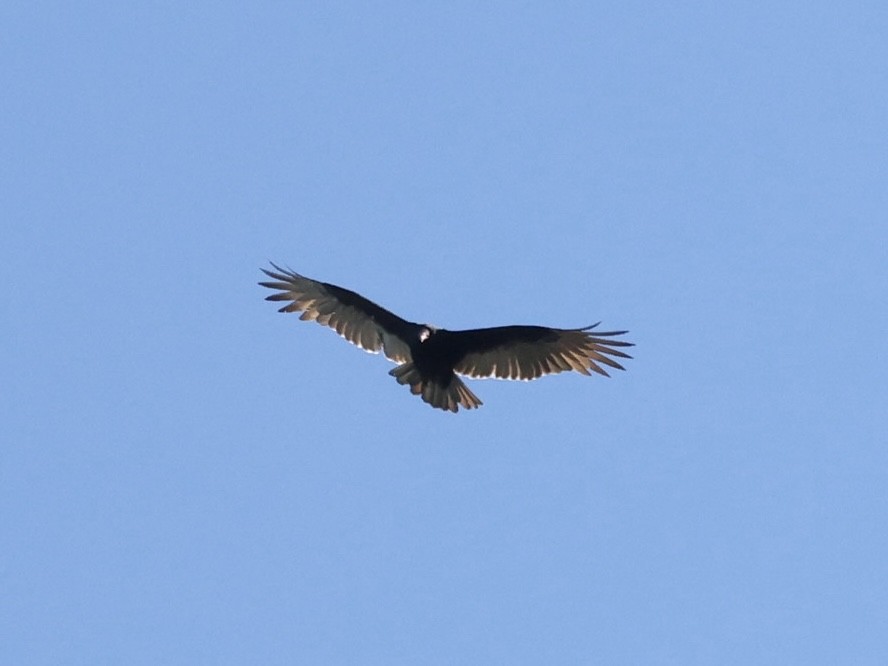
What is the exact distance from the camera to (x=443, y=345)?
50.1 feet

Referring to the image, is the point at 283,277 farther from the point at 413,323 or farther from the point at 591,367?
the point at 591,367

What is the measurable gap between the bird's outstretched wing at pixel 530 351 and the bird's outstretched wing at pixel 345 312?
675 millimetres

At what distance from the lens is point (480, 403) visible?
1534 centimetres

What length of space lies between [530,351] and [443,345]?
3.42ft

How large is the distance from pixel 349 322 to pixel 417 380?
114 cm

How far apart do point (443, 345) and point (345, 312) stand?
125cm

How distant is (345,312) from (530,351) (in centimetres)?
196

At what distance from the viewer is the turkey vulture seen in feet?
50.0

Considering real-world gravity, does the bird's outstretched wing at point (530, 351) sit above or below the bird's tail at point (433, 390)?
above

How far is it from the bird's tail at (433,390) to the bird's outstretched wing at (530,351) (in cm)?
34

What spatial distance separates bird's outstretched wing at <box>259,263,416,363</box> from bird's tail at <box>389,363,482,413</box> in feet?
1.01

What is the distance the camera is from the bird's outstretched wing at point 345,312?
1559 cm

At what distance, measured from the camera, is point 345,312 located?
15.9m

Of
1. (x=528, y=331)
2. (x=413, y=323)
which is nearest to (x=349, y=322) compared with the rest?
(x=413, y=323)
